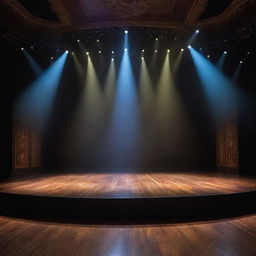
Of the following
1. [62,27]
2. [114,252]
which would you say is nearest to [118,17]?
[62,27]

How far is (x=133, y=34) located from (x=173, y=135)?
11.9 feet

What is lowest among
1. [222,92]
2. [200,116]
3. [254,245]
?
[254,245]

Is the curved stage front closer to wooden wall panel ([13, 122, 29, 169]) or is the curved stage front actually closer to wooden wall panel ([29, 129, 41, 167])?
wooden wall panel ([13, 122, 29, 169])

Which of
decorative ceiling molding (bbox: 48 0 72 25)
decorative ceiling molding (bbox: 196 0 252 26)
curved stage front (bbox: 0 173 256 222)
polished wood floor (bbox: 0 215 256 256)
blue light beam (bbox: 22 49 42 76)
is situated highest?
decorative ceiling molding (bbox: 48 0 72 25)

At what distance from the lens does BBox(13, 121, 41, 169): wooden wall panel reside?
7.50 m

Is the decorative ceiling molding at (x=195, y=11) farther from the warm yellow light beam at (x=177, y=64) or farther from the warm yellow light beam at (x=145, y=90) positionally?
the warm yellow light beam at (x=145, y=90)

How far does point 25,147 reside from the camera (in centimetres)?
808

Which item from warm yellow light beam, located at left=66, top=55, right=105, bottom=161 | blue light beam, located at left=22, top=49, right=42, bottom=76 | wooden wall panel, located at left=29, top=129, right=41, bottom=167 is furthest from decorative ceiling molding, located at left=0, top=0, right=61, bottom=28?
wooden wall panel, located at left=29, top=129, right=41, bottom=167

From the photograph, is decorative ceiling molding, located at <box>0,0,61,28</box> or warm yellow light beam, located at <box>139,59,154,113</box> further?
warm yellow light beam, located at <box>139,59,154,113</box>

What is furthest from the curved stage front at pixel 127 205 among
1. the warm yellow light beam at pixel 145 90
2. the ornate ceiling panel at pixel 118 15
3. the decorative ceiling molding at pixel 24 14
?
the warm yellow light beam at pixel 145 90

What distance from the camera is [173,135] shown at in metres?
9.55

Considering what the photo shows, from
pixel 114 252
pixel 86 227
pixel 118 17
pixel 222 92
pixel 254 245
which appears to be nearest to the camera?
pixel 114 252

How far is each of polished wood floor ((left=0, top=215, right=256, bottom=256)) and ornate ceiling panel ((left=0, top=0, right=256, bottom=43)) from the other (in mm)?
Result: 4266

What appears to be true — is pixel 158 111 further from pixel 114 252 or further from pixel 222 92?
pixel 114 252
